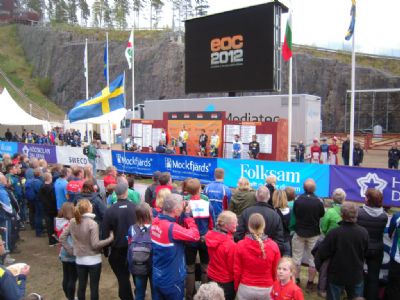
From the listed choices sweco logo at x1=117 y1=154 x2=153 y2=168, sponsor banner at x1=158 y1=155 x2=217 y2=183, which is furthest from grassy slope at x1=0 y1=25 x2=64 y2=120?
sponsor banner at x1=158 y1=155 x2=217 y2=183

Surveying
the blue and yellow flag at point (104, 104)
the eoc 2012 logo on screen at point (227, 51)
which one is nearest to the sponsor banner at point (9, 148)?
the blue and yellow flag at point (104, 104)

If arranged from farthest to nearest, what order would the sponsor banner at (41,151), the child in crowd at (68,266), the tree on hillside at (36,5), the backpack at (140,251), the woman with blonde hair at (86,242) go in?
1. the tree on hillside at (36,5)
2. the sponsor banner at (41,151)
3. the child in crowd at (68,266)
4. the woman with blonde hair at (86,242)
5. the backpack at (140,251)

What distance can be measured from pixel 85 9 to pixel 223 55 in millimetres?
86286

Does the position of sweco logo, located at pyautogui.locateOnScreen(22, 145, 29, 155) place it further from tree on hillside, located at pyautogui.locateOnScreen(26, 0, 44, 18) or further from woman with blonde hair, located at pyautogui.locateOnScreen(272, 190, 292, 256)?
tree on hillside, located at pyautogui.locateOnScreen(26, 0, 44, 18)

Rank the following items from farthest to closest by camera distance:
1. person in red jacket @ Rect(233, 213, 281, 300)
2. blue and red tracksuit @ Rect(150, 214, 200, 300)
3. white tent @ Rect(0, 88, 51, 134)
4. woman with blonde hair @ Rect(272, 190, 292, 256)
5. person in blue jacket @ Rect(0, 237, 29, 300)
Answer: white tent @ Rect(0, 88, 51, 134) → woman with blonde hair @ Rect(272, 190, 292, 256) → blue and red tracksuit @ Rect(150, 214, 200, 300) → person in red jacket @ Rect(233, 213, 281, 300) → person in blue jacket @ Rect(0, 237, 29, 300)

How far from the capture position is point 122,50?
5800cm

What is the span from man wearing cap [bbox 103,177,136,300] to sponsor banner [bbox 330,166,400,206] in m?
7.33

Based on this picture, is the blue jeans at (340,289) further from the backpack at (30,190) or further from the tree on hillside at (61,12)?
the tree on hillside at (61,12)

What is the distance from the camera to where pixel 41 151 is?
67.2 feet

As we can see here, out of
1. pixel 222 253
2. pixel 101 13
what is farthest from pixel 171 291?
pixel 101 13

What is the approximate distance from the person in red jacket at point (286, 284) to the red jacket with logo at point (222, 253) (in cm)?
75

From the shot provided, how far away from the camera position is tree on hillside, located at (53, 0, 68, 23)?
293 ft

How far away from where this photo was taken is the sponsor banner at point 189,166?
1401cm

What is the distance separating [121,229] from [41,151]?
1716 cm
